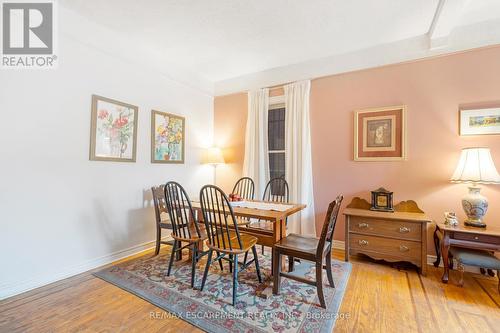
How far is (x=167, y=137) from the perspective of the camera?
3.40m

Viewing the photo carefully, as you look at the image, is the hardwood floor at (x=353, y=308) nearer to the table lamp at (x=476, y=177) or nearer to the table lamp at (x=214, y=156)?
the table lamp at (x=476, y=177)

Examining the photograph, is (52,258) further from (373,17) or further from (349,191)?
(373,17)

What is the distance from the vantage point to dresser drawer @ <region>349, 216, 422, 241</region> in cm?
244

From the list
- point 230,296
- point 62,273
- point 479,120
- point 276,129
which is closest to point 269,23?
point 276,129

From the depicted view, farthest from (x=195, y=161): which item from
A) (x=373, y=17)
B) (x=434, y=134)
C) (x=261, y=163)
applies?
(x=434, y=134)

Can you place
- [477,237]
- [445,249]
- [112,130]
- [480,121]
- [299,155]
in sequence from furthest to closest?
[299,155] < [112,130] < [480,121] < [445,249] < [477,237]

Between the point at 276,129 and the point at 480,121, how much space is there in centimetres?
244

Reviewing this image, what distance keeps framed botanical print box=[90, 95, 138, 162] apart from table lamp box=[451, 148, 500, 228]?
12.3ft

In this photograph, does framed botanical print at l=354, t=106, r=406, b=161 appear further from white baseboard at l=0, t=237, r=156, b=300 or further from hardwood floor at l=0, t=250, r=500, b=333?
white baseboard at l=0, t=237, r=156, b=300

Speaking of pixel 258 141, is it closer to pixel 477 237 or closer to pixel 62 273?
pixel 477 237

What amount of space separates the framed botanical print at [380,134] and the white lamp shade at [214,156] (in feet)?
6.87

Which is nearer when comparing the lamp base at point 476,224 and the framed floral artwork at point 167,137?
the lamp base at point 476,224

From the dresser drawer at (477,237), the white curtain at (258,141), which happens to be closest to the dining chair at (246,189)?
the white curtain at (258,141)

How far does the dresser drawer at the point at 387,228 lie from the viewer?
2.44 meters
